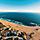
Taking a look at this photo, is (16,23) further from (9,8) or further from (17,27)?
(9,8)

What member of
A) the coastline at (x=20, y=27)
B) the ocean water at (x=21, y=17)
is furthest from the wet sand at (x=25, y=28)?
the ocean water at (x=21, y=17)

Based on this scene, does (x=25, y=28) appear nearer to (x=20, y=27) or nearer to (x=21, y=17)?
(x=20, y=27)

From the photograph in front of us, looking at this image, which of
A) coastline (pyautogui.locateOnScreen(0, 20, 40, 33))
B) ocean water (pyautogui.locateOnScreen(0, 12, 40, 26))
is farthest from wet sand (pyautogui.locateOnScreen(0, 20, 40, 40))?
ocean water (pyautogui.locateOnScreen(0, 12, 40, 26))

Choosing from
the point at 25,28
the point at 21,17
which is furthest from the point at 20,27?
the point at 21,17

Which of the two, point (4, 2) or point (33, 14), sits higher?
point (4, 2)

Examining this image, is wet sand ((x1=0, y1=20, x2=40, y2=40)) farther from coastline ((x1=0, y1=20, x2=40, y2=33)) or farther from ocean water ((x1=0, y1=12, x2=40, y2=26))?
ocean water ((x1=0, y1=12, x2=40, y2=26))

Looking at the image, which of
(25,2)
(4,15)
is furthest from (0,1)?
→ (25,2)

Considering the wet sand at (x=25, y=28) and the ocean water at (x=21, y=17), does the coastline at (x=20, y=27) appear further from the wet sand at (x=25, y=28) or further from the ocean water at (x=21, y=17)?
the ocean water at (x=21, y=17)

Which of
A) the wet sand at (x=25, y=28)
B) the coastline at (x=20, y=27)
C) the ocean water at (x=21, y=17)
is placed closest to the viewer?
the wet sand at (x=25, y=28)
